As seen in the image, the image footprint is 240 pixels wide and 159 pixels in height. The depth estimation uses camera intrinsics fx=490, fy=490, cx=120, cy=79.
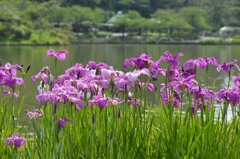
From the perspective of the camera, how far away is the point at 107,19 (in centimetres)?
7656

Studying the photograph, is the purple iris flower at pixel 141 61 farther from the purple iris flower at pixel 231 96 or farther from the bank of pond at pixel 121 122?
the purple iris flower at pixel 231 96

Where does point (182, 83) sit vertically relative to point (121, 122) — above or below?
above

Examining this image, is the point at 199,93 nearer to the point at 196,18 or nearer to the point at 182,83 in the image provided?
the point at 182,83

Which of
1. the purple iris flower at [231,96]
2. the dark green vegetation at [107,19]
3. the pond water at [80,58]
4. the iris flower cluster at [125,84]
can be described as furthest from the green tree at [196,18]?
the purple iris flower at [231,96]

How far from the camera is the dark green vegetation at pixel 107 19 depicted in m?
53.9

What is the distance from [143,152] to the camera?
362cm

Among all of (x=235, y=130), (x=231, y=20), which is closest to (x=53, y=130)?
(x=235, y=130)

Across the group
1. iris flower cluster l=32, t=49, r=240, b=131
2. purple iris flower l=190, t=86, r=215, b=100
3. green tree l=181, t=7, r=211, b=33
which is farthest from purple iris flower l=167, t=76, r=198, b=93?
green tree l=181, t=7, r=211, b=33

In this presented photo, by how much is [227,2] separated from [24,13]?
111ft

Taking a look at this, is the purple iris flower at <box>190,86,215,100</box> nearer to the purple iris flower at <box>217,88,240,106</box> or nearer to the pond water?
the purple iris flower at <box>217,88,240,106</box>

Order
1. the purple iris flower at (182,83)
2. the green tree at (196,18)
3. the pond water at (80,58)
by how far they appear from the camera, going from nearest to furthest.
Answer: the purple iris flower at (182,83)
the pond water at (80,58)
the green tree at (196,18)

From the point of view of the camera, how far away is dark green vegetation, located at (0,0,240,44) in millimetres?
53938

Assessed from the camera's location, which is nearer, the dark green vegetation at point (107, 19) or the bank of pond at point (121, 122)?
the bank of pond at point (121, 122)

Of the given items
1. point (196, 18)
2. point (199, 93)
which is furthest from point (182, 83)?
point (196, 18)
